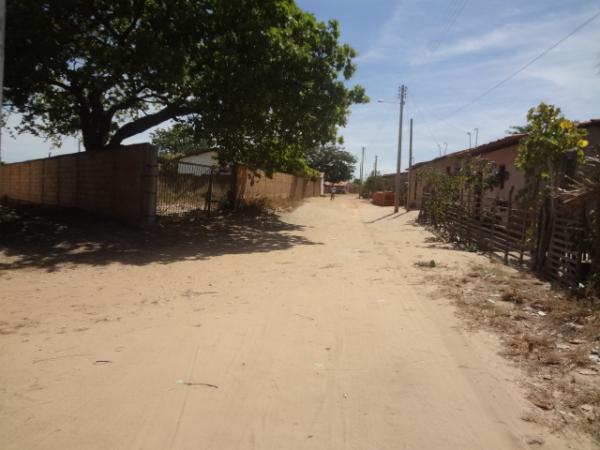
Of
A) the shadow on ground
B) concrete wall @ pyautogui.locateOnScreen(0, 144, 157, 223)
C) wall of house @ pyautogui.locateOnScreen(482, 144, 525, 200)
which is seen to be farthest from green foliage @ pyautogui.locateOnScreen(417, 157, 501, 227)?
concrete wall @ pyautogui.locateOnScreen(0, 144, 157, 223)

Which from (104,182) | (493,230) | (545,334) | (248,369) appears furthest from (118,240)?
(545,334)

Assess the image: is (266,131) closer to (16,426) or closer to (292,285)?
(292,285)

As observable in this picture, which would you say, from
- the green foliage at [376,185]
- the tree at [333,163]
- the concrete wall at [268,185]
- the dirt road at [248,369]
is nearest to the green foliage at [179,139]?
the concrete wall at [268,185]

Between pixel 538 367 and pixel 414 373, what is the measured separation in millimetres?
1111

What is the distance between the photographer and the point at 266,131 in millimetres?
14164

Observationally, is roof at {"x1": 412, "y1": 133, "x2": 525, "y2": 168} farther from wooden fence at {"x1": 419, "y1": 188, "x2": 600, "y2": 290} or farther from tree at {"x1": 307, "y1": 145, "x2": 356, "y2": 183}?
tree at {"x1": 307, "y1": 145, "x2": 356, "y2": 183}

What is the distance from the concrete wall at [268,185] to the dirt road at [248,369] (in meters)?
12.3

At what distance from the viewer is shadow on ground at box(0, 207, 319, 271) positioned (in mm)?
9258

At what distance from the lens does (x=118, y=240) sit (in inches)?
440

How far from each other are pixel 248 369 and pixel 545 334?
3.12m

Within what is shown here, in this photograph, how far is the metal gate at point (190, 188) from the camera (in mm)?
14453

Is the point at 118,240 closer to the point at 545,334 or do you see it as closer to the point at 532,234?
the point at 532,234

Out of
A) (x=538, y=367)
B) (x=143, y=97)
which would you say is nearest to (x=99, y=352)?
(x=538, y=367)

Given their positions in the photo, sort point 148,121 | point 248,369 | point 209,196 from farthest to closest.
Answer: point 209,196
point 148,121
point 248,369
